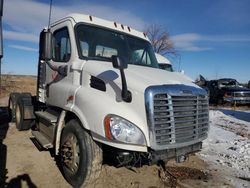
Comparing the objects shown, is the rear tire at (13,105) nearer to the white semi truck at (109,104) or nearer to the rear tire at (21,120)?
the rear tire at (21,120)

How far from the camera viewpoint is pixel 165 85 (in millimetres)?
4609

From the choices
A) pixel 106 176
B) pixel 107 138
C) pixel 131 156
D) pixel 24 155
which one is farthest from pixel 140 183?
pixel 24 155

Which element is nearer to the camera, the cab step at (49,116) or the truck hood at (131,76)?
the truck hood at (131,76)

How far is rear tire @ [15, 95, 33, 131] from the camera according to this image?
8.43 meters

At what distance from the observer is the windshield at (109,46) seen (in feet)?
18.6

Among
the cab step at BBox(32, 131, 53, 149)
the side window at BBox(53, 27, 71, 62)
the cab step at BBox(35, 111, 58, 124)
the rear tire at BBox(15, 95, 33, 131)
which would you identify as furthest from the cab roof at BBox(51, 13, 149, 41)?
the rear tire at BBox(15, 95, 33, 131)

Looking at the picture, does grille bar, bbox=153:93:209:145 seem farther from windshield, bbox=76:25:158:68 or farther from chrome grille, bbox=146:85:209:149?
windshield, bbox=76:25:158:68

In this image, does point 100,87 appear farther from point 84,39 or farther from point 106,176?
point 106,176

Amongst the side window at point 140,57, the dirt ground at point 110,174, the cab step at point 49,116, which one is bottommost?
the dirt ground at point 110,174

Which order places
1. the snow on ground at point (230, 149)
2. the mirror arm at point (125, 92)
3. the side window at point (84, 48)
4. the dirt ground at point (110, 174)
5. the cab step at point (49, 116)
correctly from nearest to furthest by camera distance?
the mirror arm at point (125, 92) → the dirt ground at point (110, 174) → the side window at point (84, 48) → the cab step at point (49, 116) → the snow on ground at point (230, 149)

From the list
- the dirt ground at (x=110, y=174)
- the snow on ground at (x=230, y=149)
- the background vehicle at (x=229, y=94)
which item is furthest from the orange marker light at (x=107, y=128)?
the background vehicle at (x=229, y=94)

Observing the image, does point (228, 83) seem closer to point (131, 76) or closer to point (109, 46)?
point (109, 46)

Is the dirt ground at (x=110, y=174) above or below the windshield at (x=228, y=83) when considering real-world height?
below

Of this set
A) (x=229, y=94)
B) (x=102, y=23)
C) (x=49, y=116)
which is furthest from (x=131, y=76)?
(x=229, y=94)
